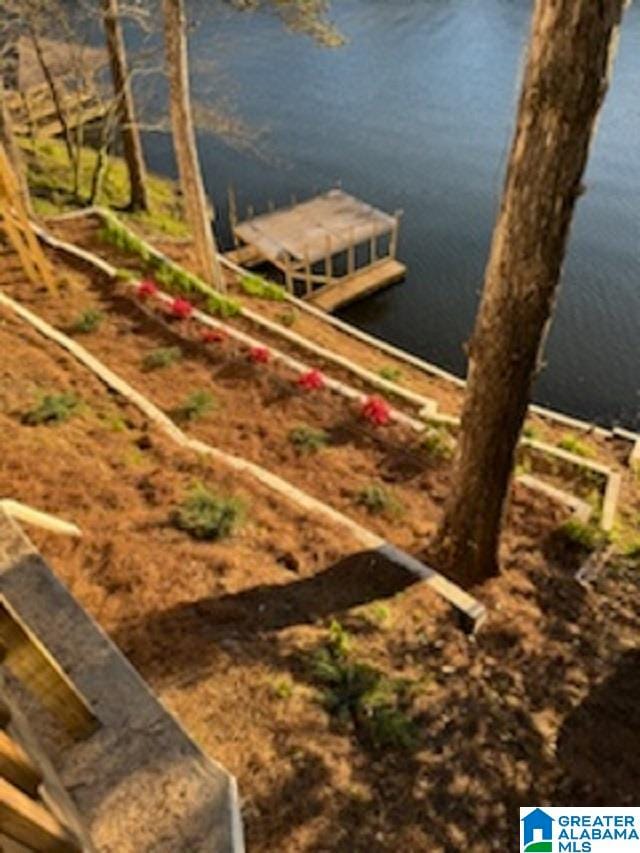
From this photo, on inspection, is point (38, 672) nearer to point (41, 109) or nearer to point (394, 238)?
point (394, 238)

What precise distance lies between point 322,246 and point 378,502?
12678mm

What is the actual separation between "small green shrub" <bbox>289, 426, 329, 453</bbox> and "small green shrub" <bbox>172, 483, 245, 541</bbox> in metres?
2.01

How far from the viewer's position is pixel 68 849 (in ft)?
8.75

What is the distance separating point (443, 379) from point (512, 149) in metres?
9.29

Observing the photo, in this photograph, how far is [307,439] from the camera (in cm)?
897

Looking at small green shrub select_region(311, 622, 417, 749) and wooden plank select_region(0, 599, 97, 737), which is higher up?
wooden plank select_region(0, 599, 97, 737)

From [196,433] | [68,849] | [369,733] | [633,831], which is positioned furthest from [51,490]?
[633,831]

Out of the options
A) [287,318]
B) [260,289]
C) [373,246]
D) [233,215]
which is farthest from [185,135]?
[373,246]

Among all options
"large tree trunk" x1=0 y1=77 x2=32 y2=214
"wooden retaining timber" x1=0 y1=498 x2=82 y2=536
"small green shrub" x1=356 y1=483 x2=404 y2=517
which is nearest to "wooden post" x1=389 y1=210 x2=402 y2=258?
"large tree trunk" x1=0 y1=77 x2=32 y2=214

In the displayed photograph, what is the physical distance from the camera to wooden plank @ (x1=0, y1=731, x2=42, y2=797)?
8.46 feet

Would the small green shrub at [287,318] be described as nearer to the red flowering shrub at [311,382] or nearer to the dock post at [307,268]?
the dock post at [307,268]

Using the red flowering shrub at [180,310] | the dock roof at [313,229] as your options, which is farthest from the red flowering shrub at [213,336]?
the dock roof at [313,229]

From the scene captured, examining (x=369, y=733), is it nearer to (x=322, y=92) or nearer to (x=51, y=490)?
(x=51, y=490)

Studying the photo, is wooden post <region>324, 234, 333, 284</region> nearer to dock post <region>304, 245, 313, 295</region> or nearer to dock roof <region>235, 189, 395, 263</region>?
dock roof <region>235, 189, 395, 263</region>
